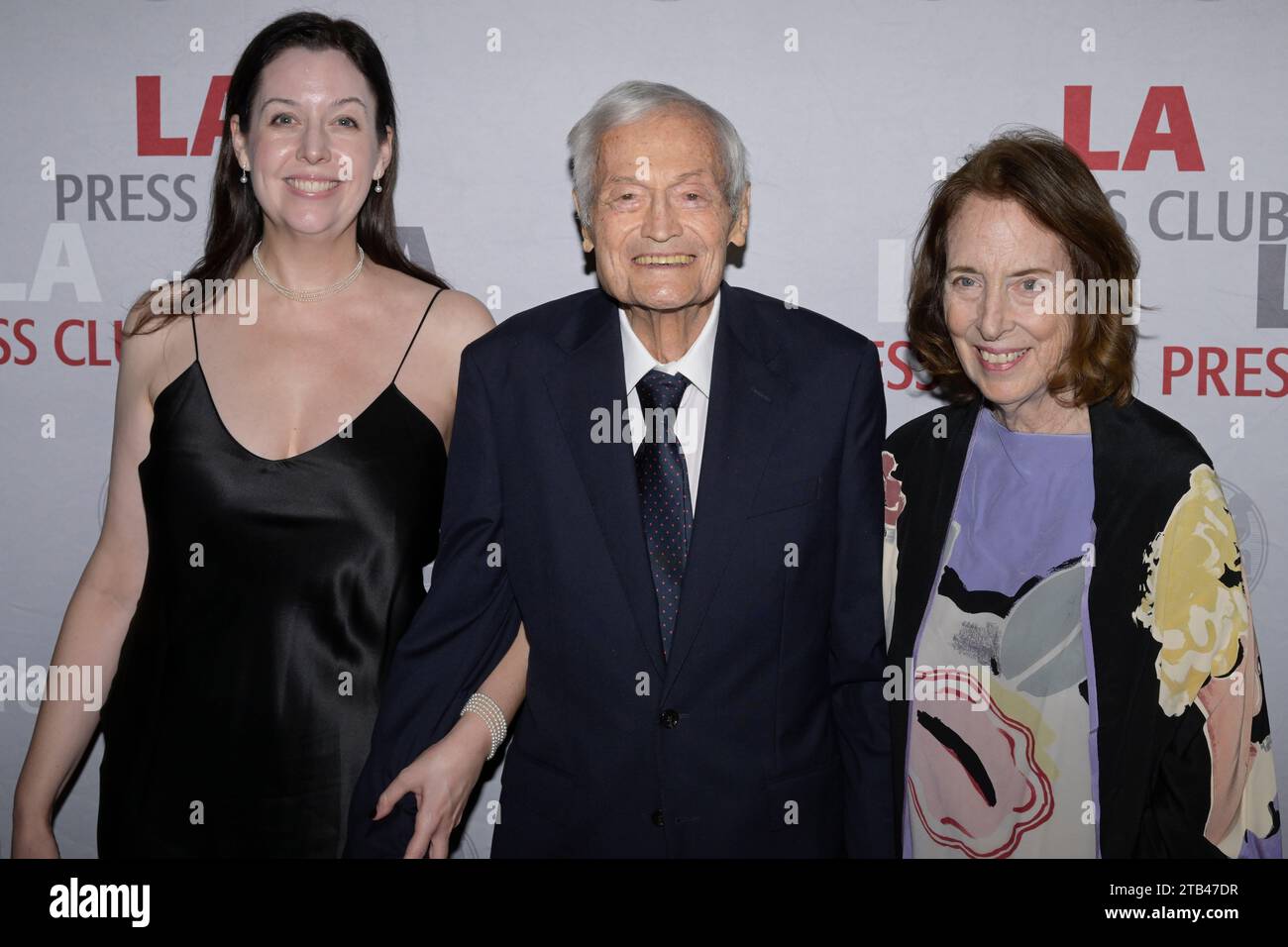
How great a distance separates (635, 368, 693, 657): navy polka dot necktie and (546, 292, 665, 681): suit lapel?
0.05m

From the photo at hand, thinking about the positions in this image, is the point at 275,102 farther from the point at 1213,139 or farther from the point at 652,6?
the point at 1213,139

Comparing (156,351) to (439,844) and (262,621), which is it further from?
(439,844)

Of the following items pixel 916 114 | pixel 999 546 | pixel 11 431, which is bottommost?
pixel 999 546

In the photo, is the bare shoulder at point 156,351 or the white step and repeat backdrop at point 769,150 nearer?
the bare shoulder at point 156,351

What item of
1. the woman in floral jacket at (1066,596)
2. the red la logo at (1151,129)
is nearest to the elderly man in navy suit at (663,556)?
the woman in floral jacket at (1066,596)

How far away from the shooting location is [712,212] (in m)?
1.88

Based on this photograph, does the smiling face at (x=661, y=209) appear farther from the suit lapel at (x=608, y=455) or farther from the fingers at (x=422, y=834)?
the fingers at (x=422, y=834)

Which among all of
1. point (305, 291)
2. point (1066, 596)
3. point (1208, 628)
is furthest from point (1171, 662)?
point (305, 291)

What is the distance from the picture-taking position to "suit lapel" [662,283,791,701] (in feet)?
5.93

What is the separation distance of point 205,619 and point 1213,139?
2769mm

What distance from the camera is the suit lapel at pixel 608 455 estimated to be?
1815 mm

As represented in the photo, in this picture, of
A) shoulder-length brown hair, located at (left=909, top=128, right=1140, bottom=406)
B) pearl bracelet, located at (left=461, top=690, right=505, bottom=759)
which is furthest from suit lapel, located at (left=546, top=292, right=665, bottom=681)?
shoulder-length brown hair, located at (left=909, top=128, right=1140, bottom=406)

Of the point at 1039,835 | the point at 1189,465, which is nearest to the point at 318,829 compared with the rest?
the point at 1039,835

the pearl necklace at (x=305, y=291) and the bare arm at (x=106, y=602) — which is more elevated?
the pearl necklace at (x=305, y=291)
